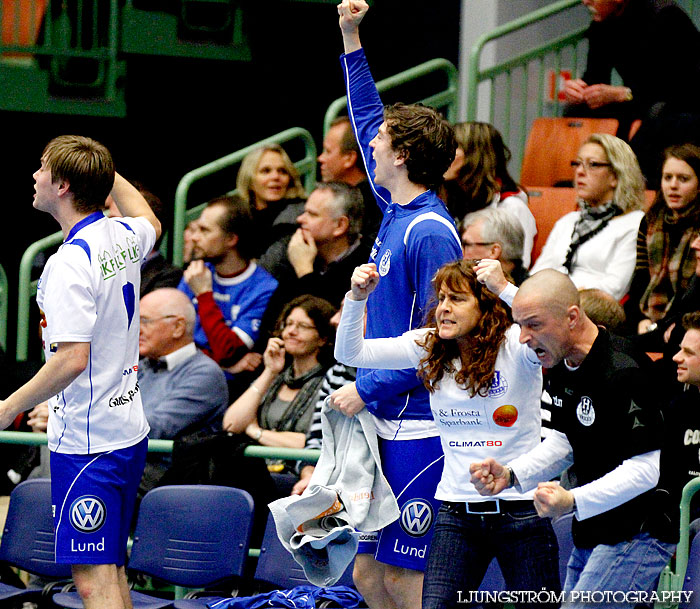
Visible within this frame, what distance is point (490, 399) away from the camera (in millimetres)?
3707

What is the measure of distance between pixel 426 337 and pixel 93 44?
5.50 meters

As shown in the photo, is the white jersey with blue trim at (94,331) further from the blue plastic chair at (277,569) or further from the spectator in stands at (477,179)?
the spectator in stands at (477,179)

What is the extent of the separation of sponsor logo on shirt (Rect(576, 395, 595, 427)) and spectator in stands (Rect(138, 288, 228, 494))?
2.47m

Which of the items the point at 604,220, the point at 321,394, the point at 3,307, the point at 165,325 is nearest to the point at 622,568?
the point at 321,394

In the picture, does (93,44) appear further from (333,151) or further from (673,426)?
(673,426)

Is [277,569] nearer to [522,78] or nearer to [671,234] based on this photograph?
[671,234]

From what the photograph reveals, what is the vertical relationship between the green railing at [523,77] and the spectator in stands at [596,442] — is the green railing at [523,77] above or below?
above

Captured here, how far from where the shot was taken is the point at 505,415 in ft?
12.2

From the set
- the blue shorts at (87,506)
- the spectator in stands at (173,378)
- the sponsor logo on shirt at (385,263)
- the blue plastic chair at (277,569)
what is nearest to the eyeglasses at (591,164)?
the spectator in stands at (173,378)

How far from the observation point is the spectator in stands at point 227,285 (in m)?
6.46

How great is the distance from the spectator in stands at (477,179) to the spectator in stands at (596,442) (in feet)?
9.57

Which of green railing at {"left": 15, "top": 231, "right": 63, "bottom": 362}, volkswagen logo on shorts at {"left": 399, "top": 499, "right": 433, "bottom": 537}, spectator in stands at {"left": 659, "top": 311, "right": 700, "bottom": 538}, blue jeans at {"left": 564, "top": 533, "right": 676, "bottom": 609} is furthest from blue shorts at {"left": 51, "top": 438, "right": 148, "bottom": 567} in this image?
green railing at {"left": 15, "top": 231, "right": 63, "bottom": 362}

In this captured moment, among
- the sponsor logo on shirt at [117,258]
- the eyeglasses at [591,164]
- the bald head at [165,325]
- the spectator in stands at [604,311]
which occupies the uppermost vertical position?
the eyeglasses at [591,164]

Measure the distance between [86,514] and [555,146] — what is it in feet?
15.6
